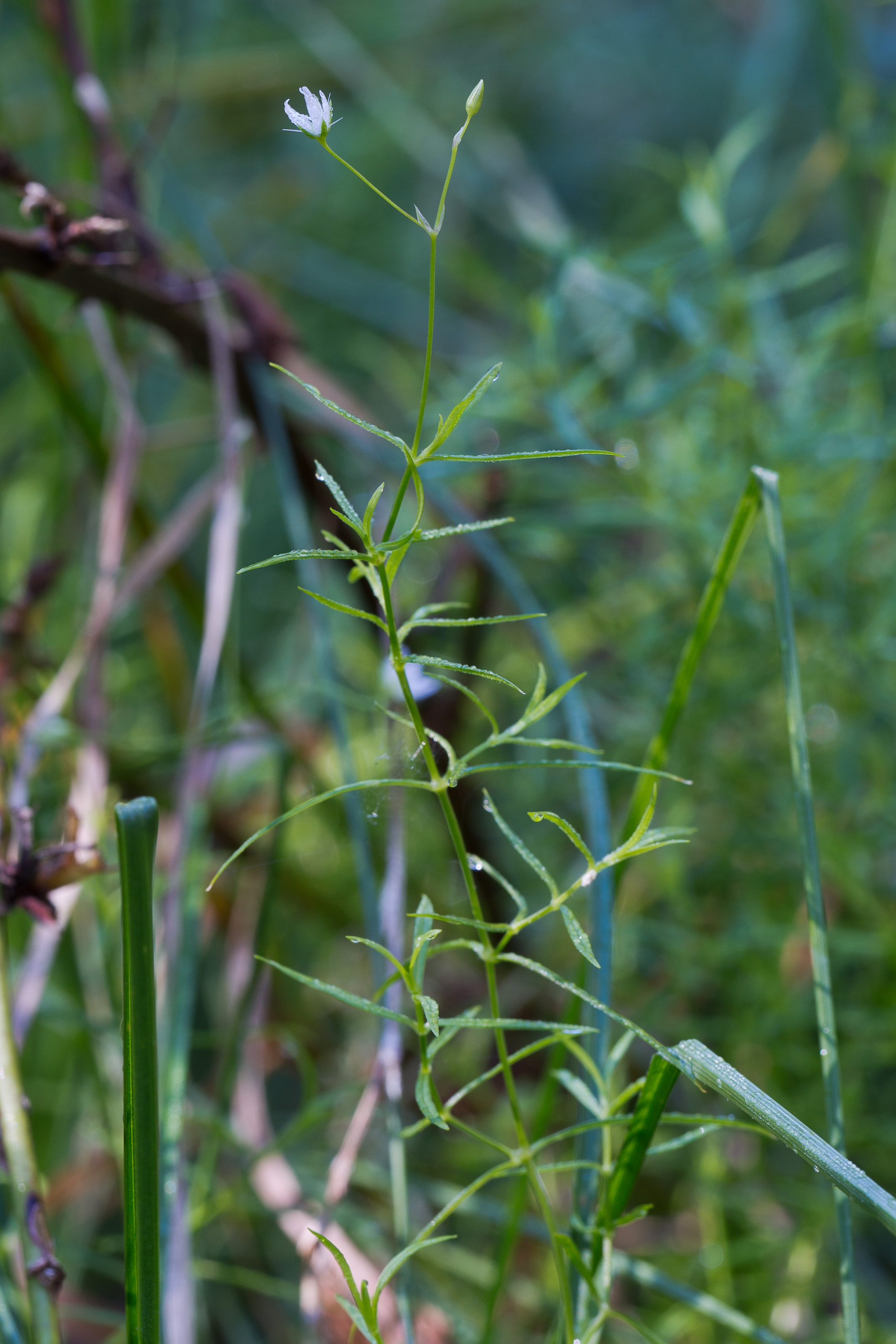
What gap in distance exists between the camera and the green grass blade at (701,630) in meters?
0.19

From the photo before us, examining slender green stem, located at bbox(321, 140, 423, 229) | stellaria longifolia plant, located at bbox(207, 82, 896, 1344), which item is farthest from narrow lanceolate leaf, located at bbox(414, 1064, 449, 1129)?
slender green stem, located at bbox(321, 140, 423, 229)

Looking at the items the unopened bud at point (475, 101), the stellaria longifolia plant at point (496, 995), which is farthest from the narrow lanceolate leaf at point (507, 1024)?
the unopened bud at point (475, 101)

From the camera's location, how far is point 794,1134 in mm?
138

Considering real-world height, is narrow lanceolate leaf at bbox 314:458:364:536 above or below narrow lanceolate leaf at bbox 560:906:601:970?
above

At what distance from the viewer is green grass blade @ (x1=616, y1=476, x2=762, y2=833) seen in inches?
7.5

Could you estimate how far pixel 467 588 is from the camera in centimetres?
42

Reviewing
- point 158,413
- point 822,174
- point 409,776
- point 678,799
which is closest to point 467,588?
point 678,799

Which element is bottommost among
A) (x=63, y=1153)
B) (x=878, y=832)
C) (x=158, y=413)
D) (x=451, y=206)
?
(x=63, y=1153)

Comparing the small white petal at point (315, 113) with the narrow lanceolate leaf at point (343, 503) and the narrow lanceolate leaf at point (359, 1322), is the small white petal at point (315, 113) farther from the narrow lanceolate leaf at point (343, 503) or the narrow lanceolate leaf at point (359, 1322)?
the narrow lanceolate leaf at point (359, 1322)

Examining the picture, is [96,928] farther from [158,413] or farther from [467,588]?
[158,413]

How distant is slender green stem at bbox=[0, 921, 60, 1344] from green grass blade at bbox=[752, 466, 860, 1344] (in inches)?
4.8

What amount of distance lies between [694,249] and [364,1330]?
1.31 ft

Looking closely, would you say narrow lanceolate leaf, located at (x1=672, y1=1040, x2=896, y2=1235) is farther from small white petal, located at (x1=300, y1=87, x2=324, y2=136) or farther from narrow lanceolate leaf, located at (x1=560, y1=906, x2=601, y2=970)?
small white petal, located at (x1=300, y1=87, x2=324, y2=136)

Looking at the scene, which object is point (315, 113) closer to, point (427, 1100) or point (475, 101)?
point (475, 101)
